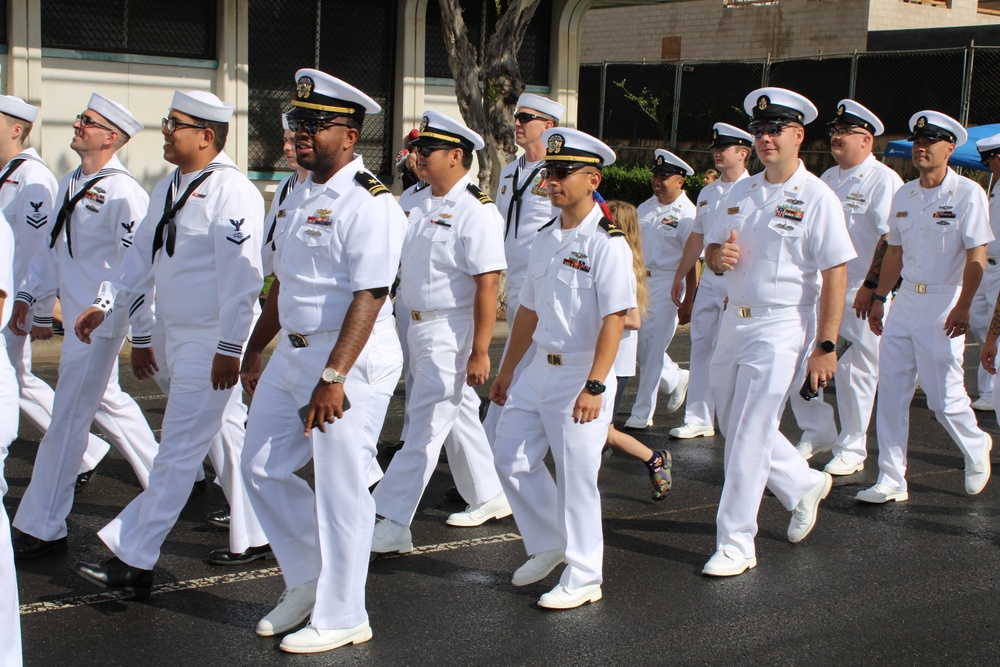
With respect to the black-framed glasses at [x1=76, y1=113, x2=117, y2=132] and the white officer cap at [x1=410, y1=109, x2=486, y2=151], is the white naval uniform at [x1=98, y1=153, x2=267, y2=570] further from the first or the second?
the white officer cap at [x1=410, y1=109, x2=486, y2=151]

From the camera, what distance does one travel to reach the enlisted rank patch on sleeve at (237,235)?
5.19 metres

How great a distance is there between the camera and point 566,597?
16.9 ft

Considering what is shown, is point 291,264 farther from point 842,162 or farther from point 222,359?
point 842,162

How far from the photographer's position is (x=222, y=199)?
206 inches

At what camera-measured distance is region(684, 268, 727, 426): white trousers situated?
344 inches

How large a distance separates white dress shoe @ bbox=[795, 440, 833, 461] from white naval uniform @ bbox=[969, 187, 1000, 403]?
2.36m

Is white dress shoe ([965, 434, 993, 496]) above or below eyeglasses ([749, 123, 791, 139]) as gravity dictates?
below

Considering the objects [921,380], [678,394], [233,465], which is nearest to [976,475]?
[921,380]

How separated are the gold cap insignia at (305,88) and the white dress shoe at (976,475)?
4607mm

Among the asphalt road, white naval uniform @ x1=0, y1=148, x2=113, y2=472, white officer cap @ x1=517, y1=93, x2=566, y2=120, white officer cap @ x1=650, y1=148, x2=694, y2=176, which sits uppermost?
white officer cap @ x1=517, y1=93, x2=566, y2=120

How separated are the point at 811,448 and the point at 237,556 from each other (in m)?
3.87

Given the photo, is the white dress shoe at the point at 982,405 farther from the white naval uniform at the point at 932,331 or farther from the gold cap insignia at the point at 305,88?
the gold cap insignia at the point at 305,88

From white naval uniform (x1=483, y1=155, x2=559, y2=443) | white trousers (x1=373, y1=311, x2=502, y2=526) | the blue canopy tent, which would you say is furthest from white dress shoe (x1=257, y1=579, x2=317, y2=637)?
the blue canopy tent

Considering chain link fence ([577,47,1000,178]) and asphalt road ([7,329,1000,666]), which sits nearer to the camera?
asphalt road ([7,329,1000,666])
